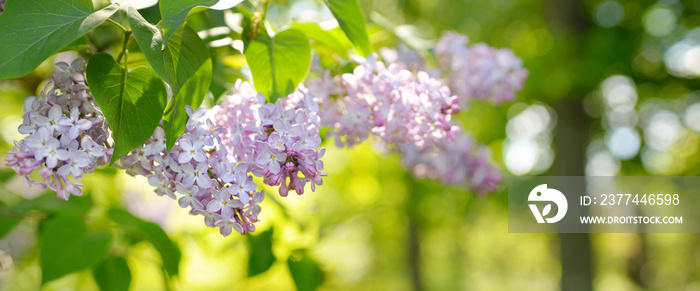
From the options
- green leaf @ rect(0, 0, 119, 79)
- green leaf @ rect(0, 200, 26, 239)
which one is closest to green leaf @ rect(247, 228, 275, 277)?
green leaf @ rect(0, 200, 26, 239)

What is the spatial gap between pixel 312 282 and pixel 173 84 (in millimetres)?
859

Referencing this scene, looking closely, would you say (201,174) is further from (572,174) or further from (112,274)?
(572,174)

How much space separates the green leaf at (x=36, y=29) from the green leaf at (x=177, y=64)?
0.05 meters

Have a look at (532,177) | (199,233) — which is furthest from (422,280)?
(199,233)

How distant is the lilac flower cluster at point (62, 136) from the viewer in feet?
2.19

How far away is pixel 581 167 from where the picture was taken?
15.8 feet

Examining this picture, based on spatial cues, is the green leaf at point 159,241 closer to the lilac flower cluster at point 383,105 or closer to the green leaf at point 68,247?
the green leaf at point 68,247

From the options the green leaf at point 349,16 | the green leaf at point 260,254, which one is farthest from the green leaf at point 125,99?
the green leaf at point 260,254

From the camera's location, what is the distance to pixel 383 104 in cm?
104

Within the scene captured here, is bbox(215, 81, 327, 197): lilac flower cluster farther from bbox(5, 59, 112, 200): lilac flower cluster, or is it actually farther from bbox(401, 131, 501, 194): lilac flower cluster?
bbox(401, 131, 501, 194): lilac flower cluster

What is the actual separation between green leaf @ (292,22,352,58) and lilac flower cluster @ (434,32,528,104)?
501 millimetres

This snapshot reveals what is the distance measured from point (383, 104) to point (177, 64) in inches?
19.0

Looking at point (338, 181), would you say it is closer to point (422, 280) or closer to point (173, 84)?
point (422, 280)

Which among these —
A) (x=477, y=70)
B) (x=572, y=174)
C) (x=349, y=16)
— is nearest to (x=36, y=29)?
(x=349, y=16)
